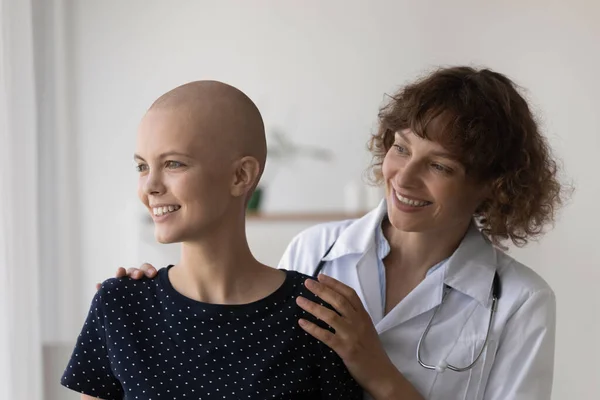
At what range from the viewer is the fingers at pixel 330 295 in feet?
4.41

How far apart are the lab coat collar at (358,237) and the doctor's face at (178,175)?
519 millimetres

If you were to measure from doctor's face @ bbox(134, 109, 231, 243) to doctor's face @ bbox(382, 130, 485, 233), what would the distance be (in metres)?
0.47

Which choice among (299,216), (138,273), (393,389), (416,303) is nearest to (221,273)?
(138,273)

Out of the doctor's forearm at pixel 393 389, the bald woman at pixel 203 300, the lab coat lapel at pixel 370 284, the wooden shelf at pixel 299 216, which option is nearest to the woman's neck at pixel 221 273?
the bald woman at pixel 203 300

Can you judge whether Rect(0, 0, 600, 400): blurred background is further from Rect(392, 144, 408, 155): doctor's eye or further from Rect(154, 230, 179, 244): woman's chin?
Rect(154, 230, 179, 244): woman's chin

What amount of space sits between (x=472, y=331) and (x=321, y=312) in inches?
16.3

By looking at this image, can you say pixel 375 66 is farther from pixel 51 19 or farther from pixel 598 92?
pixel 51 19

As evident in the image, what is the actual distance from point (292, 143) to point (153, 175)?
2713 millimetres

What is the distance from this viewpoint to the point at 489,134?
1.64 m

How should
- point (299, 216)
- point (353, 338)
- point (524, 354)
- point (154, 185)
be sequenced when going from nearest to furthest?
point (154, 185), point (353, 338), point (524, 354), point (299, 216)

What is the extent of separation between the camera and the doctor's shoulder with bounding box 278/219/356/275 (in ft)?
5.88

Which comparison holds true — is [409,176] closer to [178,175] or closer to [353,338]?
[353,338]

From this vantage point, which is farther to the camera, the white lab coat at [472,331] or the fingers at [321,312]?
the white lab coat at [472,331]

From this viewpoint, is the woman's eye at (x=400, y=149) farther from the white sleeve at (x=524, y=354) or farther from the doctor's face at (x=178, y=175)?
the doctor's face at (x=178, y=175)
